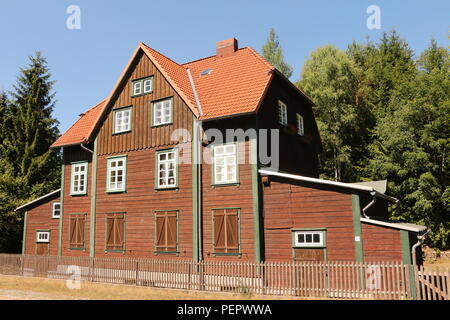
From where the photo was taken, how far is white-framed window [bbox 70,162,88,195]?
21500 millimetres

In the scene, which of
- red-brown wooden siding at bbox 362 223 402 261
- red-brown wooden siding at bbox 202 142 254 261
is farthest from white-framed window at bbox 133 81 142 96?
red-brown wooden siding at bbox 362 223 402 261

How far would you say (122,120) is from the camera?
20.5 metres

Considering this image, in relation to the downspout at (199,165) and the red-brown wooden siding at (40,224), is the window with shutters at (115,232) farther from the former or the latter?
the red-brown wooden siding at (40,224)

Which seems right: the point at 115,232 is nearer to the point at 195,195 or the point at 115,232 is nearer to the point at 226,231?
the point at 195,195

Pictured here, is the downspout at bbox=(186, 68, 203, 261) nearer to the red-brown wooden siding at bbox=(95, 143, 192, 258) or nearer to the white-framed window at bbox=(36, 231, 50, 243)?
the red-brown wooden siding at bbox=(95, 143, 192, 258)

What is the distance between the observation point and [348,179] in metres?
35.3

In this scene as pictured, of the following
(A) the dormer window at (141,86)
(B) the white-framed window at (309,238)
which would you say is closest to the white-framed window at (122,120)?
(A) the dormer window at (141,86)

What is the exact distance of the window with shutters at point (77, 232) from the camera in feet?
68.4

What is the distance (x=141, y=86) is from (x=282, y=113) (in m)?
7.76

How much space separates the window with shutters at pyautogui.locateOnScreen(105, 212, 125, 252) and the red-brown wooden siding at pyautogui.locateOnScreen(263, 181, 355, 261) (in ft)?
25.9

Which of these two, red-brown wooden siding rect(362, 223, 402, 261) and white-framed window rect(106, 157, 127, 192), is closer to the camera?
red-brown wooden siding rect(362, 223, 402, 261)

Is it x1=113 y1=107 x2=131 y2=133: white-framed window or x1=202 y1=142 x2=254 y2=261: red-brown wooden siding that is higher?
x1=113 y1=107 x2=131 y2=133: white-framed window

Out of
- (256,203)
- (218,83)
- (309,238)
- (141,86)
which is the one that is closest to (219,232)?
(256,203)
